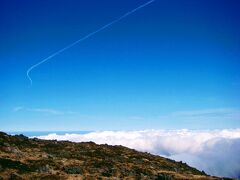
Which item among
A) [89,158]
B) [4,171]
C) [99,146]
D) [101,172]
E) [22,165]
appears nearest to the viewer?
[4,171]

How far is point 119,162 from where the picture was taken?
56.7 m

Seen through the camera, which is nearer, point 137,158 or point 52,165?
point 52,165

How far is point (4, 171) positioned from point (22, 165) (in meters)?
4.02

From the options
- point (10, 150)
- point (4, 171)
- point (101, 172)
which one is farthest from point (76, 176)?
point (10, 150)

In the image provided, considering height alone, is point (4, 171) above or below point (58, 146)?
below

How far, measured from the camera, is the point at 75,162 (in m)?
51.5

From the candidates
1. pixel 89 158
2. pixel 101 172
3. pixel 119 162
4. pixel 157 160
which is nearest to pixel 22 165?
pixel 101 172

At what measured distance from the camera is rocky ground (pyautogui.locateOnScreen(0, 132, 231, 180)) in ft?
140

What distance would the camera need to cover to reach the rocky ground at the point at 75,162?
4259 cm

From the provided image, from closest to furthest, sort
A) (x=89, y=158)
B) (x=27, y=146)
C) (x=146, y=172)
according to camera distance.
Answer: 1. (x=146, y=172)
2. (x=89, y=158)
3. (x=27, y=146)

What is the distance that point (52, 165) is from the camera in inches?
1843

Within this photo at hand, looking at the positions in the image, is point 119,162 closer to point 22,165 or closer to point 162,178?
point 162,178

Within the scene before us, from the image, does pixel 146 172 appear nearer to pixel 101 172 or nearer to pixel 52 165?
pixel 101 172

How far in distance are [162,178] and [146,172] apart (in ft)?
16.2
